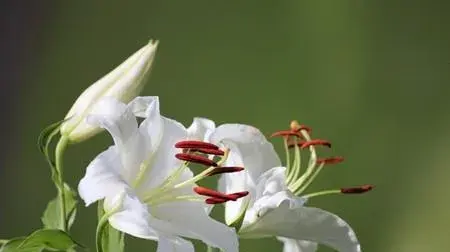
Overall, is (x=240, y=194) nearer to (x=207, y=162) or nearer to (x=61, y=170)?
(x=207, y=162)

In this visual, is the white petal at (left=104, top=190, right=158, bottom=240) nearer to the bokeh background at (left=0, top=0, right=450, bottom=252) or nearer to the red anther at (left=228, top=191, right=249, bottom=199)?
the red anther at (left=228, top=191, right=249, bottom=199)

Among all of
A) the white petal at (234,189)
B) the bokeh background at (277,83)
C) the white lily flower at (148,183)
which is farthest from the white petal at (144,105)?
Answer: the bokeh background at (277,83)

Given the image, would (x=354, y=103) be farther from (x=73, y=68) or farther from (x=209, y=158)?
(x=209, y=158)

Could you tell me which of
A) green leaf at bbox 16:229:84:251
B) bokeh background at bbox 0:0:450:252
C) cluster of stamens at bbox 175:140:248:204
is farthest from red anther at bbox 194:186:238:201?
bokeh background at bbox 0:0:450:252

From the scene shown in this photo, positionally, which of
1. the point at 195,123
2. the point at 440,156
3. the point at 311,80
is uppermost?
the point at 195,123

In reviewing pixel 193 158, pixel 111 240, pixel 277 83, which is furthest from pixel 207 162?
pixel 277 83

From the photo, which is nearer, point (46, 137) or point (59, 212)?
point (46, 137)

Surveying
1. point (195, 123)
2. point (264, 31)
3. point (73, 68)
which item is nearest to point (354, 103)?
point (264, 31)
